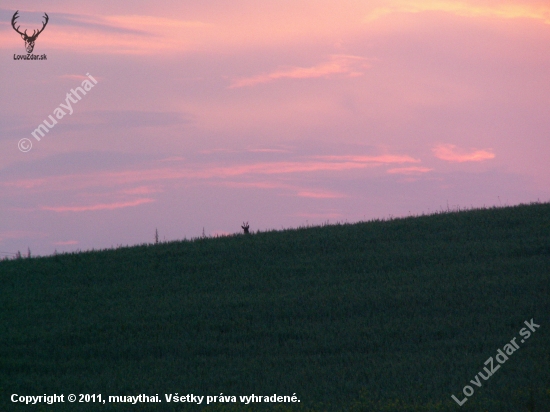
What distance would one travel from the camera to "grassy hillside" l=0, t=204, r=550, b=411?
13055 millimetres

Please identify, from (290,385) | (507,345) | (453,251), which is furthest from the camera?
(453,251)

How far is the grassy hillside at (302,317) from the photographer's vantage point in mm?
13055

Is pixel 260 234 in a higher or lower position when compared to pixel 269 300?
higher

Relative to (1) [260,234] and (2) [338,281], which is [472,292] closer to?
(2) [338,281]

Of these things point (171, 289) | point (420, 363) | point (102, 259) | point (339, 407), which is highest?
point (102, 259)

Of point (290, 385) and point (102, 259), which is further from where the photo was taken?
point (102, 259)

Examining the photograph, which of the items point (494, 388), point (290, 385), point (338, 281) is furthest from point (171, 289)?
point (494, 388)

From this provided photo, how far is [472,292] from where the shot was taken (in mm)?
18938

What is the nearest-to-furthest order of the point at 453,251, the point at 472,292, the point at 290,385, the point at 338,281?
the point at 290,385
the point at 472,292
the point at 338,281
the point at 453,251

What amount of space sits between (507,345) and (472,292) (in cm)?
441

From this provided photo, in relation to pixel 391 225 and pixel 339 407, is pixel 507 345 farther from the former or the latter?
pixel 391 225

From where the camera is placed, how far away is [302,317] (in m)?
18.3

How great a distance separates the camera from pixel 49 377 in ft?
49.7

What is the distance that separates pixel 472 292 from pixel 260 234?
12.5 metres
